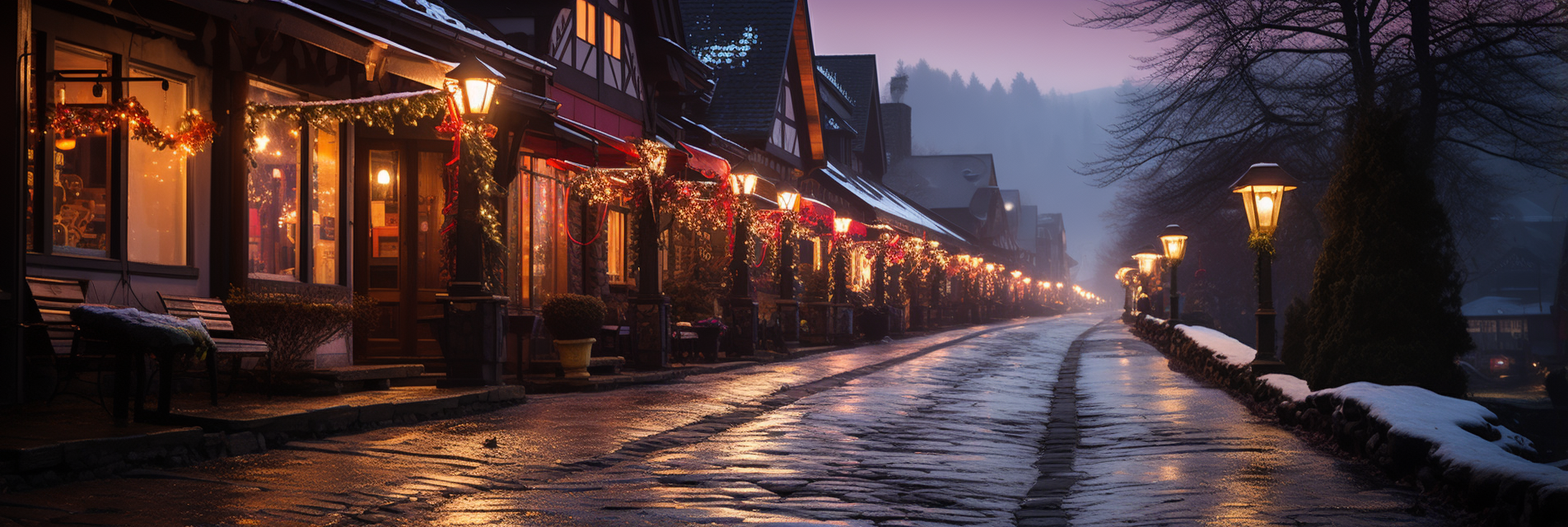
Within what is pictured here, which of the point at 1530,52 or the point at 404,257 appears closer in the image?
the point at 404,257

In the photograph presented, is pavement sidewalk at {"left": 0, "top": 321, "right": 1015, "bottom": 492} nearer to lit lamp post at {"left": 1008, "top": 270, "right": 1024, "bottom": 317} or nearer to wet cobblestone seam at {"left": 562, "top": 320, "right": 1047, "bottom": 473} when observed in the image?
wet cobblestone seam at {"left": 562, "top": 320, "right": 1047, "bottom": 473}

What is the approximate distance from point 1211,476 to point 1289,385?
4492mm

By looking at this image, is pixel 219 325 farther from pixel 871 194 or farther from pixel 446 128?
pixel 871 194

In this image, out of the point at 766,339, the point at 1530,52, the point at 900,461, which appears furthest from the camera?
the point at 766,339

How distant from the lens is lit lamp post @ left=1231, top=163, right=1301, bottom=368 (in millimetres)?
13164

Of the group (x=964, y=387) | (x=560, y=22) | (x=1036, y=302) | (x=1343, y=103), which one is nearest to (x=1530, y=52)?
(x=1343, y=103)

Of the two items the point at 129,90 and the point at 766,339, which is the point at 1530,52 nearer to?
the point at 766,339

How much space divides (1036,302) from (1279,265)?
47.3 metres

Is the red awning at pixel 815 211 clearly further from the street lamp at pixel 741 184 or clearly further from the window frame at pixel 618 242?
the street lamp at pixel 741 184

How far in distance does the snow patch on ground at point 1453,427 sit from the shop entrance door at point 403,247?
10643 millimetres

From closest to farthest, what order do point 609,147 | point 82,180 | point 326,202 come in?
point 82,180 → point 326,202 → point 609,147

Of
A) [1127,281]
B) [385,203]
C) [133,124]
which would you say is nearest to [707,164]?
[385,203]

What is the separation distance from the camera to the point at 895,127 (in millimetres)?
71812

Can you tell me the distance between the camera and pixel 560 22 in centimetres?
1848
